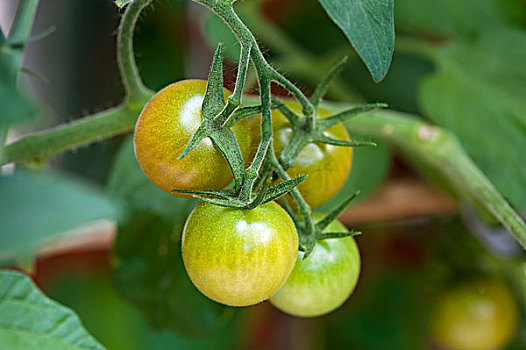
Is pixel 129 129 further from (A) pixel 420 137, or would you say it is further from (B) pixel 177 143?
(A) pixel 420 137

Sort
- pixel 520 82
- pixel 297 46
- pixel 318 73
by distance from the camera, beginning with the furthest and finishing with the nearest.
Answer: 1. pixel 297 46
2. pixel 318 73
3. pixel 520 82

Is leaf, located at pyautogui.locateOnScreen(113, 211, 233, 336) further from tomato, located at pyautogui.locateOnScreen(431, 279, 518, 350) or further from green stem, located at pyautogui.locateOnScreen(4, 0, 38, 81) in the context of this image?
tomato, located at pyautogui.locateOnScreen(431, 279, 518, 350)

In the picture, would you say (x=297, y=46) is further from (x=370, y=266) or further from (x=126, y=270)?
(x=126, y=270)

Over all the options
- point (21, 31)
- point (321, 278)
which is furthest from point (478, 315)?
point (21, 31)

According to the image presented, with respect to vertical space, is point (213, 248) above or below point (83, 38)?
above

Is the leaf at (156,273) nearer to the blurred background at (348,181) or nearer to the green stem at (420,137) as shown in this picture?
the blurred background at (348,181)

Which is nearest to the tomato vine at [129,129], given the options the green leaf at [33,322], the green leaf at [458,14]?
the green leaf at [33,322]

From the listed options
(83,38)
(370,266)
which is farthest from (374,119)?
(83,38)
